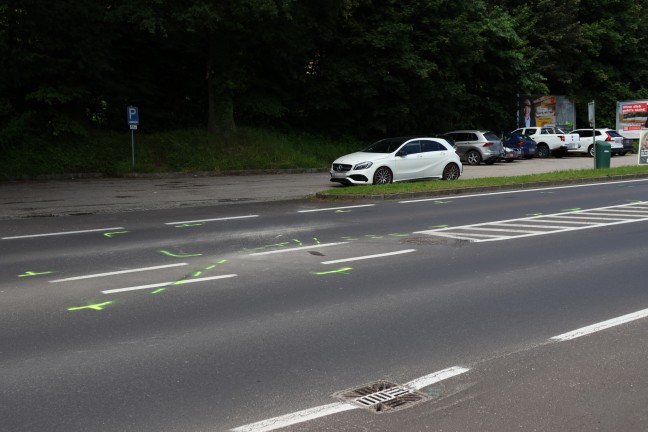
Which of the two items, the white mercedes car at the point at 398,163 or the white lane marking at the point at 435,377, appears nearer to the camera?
the white lane marking at the point at 435,377

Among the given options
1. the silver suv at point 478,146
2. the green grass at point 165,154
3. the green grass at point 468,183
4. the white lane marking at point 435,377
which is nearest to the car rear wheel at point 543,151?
the silver suv at point 478,146

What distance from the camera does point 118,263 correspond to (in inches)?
391

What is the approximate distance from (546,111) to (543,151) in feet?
21.7

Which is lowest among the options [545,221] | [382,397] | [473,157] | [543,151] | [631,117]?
[382,397]

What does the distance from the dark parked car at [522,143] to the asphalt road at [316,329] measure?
2908cm

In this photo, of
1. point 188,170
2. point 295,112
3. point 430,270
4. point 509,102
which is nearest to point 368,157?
point 188,170

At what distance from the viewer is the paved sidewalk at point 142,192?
18.0 meters

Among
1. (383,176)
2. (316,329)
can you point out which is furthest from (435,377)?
(383,176)

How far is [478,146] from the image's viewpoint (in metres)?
36.8

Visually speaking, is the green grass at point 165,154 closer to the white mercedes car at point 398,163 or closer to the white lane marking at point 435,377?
the white mercedes car at point 398,163

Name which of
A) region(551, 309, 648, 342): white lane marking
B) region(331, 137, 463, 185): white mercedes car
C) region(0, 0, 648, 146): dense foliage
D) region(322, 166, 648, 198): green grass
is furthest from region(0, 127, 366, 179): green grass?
region(551, 309, 648, 342): white lane marking

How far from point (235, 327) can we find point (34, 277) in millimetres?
3685

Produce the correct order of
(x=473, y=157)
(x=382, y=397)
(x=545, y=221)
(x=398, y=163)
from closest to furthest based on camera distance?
1. (x=382, y=397)
2. (x=545, y=221)
3. (x=398, y=163)
4. (x=473, y=157)

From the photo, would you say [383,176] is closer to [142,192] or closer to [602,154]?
[142,192]
